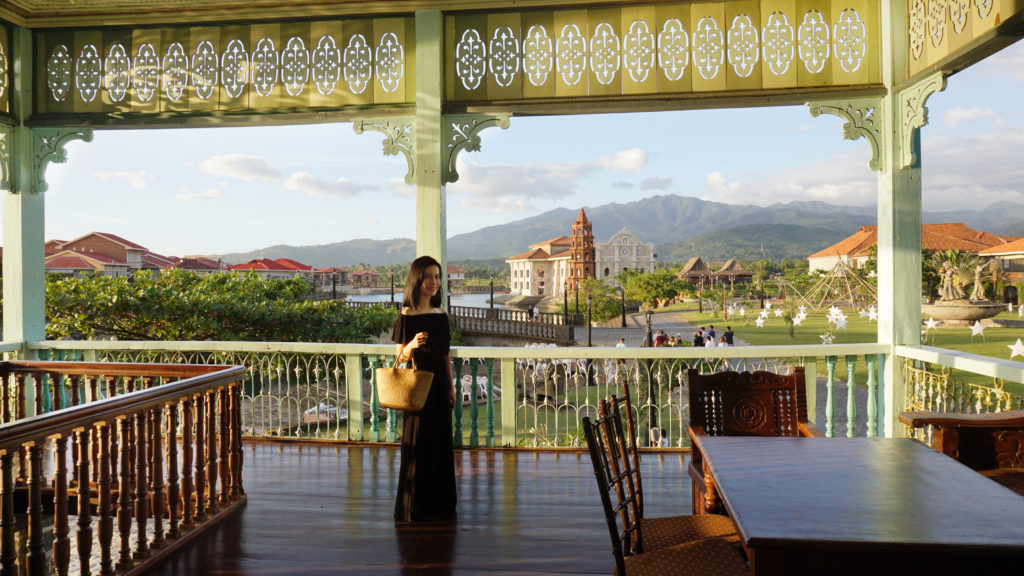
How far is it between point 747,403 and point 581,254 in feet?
121

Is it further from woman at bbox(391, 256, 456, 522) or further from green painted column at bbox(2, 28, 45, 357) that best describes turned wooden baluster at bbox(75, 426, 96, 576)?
green painted column at bbox(2, 28, 45, 357)

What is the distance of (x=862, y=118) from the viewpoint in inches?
187

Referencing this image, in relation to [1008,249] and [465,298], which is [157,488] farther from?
[465,298]

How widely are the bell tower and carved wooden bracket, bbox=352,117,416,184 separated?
3140cm

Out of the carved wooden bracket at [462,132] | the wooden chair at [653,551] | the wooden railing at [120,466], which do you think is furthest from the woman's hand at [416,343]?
the carved wooden bracket at [462,132]

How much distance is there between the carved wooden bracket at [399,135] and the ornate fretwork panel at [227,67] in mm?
164

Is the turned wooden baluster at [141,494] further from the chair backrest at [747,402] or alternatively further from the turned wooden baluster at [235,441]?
the chair backrest at [747,402]

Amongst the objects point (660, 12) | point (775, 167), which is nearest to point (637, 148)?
point (775, 167)

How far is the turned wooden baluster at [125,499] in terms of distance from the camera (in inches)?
111

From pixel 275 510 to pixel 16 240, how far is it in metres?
3.98

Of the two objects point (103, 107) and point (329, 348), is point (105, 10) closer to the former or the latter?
point (103, 107)

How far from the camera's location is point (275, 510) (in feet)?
12.4

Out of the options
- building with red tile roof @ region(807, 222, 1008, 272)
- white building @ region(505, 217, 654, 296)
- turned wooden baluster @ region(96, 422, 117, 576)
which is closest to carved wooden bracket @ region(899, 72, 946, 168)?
turned wooden baluster @ region(96, 422, 117, 576)

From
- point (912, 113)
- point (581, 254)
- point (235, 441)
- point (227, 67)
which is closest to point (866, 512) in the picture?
point (235, 441)
